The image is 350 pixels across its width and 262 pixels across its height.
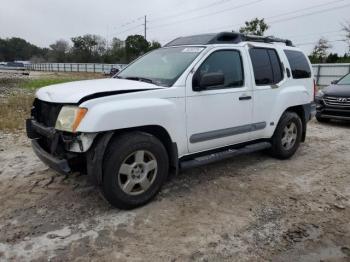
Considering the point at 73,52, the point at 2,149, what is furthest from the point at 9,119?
the point at 73,52

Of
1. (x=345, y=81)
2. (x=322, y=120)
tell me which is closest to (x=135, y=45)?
(x=345, y=81)

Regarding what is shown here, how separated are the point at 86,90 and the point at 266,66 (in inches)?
114

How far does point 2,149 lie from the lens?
20.5ft

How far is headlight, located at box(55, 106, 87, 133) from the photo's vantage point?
3.55 meters

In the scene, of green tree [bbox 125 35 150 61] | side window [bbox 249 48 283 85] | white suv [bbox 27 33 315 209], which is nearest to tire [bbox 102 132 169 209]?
white suv [bbox 27 33 315 209]

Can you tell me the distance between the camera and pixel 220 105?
4633 mm

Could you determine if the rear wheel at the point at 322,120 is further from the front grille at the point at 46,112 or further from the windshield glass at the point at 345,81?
the front grille at the point at 46,112

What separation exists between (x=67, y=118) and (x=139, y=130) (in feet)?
2.62

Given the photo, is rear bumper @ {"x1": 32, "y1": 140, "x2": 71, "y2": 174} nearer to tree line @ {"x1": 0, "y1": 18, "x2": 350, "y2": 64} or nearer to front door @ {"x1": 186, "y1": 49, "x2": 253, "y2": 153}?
front door @ {"x1": 186, "y1": 49, "x2": 253, "y2": 153}

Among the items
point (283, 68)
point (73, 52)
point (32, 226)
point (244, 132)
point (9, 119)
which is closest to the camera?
point (32, 226)

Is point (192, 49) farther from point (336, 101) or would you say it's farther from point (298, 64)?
point (336, 101)

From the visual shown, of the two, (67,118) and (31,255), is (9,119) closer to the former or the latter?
(67,118)

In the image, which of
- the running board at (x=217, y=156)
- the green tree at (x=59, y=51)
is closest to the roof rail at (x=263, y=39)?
the running board at (x=217, y=156)

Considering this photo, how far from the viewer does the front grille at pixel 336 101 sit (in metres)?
8.70
